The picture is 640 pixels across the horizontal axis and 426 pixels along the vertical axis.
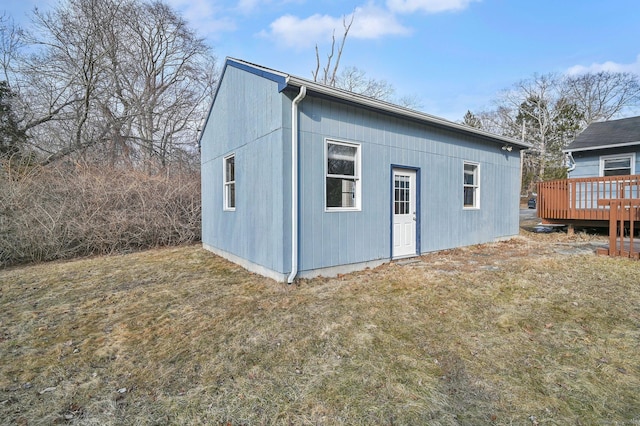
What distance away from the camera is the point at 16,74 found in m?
12.4

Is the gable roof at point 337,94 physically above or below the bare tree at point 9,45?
below

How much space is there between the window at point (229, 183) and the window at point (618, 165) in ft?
45.5

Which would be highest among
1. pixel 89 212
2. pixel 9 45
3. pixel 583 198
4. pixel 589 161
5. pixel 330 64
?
pixel 330 64

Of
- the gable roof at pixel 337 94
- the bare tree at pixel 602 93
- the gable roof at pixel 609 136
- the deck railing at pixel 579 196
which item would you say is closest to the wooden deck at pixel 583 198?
the deck railing at pixel 579 196

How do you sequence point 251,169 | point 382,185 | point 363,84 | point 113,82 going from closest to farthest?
point 251,169, point 382,185, point 113,82, point 363,84

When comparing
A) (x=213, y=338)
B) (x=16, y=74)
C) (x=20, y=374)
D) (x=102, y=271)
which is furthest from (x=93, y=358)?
(x=16, y=74)

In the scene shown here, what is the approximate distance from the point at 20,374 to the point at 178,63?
19.1 meters

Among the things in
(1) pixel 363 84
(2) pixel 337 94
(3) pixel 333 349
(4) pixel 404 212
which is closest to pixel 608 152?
(4) pixel 404 212

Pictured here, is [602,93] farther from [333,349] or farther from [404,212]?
[333,349]

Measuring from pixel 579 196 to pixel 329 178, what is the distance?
9.49 m

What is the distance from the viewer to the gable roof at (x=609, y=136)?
11219mm

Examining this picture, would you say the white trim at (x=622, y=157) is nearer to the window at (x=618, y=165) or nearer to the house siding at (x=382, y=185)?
the window at (x=618, y=165)

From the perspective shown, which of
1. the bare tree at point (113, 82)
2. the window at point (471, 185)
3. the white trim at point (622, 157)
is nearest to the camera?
the window at point (471, 185)

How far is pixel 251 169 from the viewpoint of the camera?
20.0ft
